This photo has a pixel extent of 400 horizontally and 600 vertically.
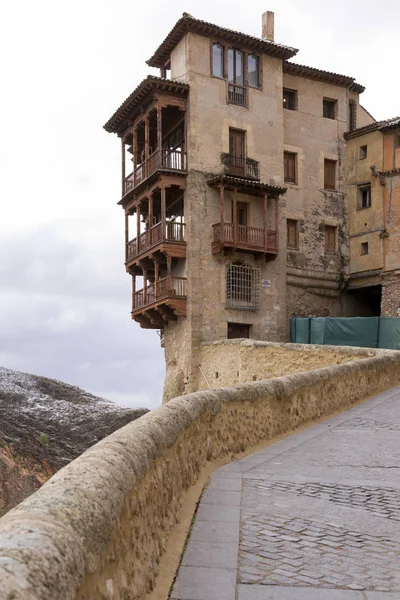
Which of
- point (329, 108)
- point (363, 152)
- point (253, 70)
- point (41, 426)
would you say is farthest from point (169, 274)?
point (41, 426)

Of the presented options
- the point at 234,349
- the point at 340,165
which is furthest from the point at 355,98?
the point at 234,349

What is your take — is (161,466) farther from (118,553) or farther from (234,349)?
(234,349)

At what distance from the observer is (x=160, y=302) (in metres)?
28.9

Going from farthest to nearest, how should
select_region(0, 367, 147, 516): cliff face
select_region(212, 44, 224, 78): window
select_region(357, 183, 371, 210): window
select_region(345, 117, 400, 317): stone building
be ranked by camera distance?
select_region(357, 183, 371, 210): window < select_region(345, 117, 400, 317): stone building < select_region(212, 44, 224, 78): window < select_region(0, 367, 147, 516): cliff face

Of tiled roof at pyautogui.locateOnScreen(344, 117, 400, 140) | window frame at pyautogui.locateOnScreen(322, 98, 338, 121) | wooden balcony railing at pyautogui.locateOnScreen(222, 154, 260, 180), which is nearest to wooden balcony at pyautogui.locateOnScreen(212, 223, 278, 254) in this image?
wooden balcony railing at pyautogui.locateOnScreen(222, 154, 260, 180)

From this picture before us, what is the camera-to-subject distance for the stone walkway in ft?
13.6

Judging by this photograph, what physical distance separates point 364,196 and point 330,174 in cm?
196

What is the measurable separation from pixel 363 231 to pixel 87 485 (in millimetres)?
31747

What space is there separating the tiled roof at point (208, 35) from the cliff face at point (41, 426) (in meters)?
20.2

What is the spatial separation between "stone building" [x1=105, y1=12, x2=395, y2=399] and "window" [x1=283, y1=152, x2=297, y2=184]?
5cm

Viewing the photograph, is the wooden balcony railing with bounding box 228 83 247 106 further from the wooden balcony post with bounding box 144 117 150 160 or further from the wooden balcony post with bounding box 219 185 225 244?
the wooden balcony post with bounding box 219 185 225 244

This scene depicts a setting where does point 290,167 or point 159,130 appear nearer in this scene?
point 159,130

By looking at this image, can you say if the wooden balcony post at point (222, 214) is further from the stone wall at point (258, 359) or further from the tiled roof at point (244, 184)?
the stone wall at point (258, 359)

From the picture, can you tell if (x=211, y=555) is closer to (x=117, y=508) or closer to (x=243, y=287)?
Result: (x=117, y=508)
